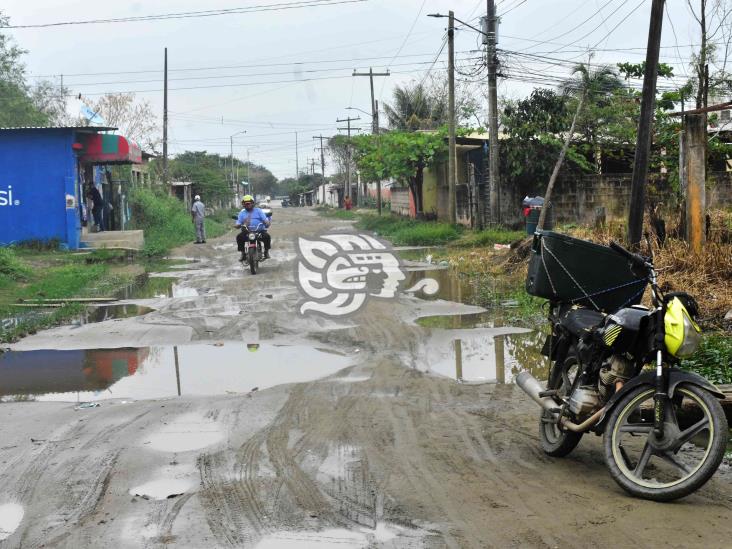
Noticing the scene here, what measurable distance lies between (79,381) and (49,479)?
3165 mm

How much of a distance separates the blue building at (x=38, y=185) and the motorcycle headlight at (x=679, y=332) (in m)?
21.6

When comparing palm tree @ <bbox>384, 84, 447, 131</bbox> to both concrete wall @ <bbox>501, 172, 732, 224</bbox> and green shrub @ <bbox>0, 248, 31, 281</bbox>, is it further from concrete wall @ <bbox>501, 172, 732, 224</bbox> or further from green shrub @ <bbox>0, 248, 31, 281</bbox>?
green shrub @ <bbox>0, 248, 31, 281</bbox>

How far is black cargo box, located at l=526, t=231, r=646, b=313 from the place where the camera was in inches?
201

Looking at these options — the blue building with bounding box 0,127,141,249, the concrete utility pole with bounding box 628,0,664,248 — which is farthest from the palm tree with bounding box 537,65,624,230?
the blue building with bounding box 0,127,141,249

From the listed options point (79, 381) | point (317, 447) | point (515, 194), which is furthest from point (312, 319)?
point (515, 194)

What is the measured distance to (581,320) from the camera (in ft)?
16.6

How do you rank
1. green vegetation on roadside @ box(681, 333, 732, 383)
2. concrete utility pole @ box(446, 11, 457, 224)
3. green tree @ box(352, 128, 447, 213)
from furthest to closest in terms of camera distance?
green tree @ box(352, 128, 447, 213) → concrete utility pole @ box(446, 11, 457, 224) → green vegetation on roadside @ box(681, 333, 732, 383)

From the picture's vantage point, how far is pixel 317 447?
17.7ft

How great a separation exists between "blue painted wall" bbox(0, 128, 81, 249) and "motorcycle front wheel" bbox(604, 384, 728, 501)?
70.3 ft

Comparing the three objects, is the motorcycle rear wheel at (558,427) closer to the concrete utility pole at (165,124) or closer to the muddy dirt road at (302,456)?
the muddy dirt road at (302,456)

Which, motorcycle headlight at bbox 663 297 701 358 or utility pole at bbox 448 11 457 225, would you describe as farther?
utility pole at bbox 448 11 457 225

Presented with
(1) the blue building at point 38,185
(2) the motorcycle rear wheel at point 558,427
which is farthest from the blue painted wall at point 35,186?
(2) the motorcycle rear wheel at point 558,427

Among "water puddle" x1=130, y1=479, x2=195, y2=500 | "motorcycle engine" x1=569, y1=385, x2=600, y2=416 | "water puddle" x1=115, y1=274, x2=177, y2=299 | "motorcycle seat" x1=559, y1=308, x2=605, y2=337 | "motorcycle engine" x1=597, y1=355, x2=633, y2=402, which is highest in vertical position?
"motorcycle seat" x1=559, y1=308, x2=605, y2=337

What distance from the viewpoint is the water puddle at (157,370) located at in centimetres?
738
